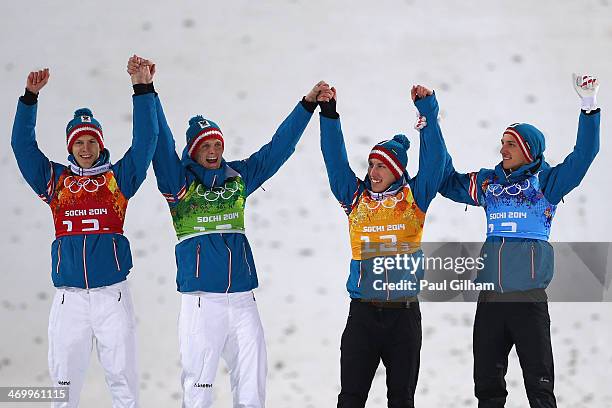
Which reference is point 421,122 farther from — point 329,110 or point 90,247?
point 90,247

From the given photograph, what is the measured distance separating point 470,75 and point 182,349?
208 cm

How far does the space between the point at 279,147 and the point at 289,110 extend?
1.17 meters

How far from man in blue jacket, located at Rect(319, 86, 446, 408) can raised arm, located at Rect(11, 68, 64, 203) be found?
935 millimetres

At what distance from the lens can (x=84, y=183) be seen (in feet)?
10.3

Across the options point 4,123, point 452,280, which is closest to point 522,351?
point 452,280

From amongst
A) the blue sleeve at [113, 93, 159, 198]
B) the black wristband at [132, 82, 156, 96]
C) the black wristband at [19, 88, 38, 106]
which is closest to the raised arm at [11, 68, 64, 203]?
the black wristband at [19, 88, 38, 106]

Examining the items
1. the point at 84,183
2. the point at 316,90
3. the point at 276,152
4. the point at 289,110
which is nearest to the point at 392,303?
the point at 276,152

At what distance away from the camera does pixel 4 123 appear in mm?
4473

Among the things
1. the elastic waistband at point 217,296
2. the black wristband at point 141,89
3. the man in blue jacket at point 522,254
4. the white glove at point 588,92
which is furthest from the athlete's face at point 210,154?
the white glove at point 588,92

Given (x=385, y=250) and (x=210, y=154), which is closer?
(x=385, y=250)

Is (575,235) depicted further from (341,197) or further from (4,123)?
(4,123)

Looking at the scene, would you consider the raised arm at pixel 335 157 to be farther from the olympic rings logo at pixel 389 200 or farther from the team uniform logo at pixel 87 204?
the team uniform logo at pixel 87 204

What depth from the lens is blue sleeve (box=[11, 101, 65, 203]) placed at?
3.16 m

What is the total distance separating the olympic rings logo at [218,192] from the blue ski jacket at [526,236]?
832 mm
